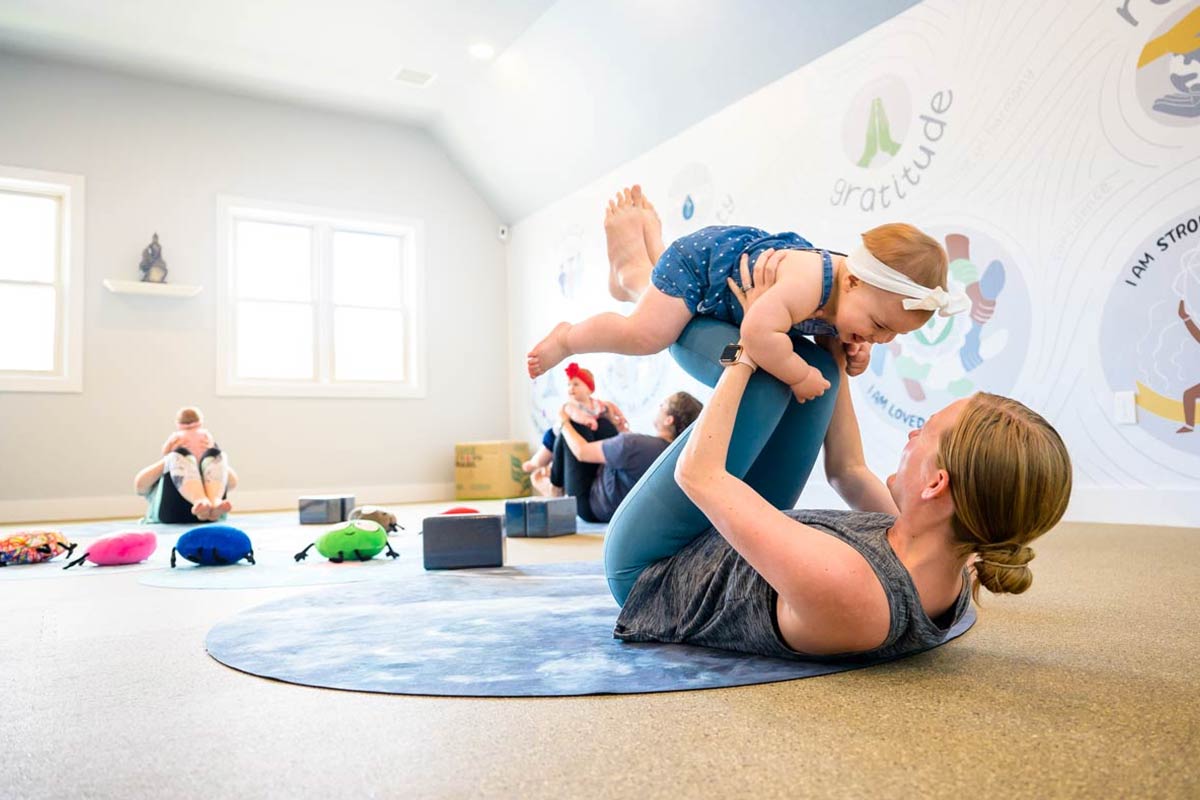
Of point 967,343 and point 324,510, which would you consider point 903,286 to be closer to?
point 967,343

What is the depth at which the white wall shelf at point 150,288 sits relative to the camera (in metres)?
6.21

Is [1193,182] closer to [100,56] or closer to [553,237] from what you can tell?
[553,237]

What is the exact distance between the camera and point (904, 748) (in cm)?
101

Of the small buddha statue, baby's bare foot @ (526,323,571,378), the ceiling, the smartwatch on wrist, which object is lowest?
the smartwatch on wrist

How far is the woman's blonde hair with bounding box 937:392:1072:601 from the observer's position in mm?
1119

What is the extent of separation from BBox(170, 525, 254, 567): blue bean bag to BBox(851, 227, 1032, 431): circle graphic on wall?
3.11 metres

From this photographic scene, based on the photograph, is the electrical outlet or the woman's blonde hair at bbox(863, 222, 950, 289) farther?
the electrical outlet

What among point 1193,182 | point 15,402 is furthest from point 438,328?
point 1193,182

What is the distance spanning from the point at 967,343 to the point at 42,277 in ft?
21.1

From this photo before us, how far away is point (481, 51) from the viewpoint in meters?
6.04

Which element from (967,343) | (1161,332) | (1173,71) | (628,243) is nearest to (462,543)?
(628,243)

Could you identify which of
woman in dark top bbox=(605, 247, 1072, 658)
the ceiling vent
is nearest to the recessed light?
the ceiling vent

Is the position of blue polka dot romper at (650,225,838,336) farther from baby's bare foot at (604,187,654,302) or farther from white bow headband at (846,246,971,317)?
baby's bare foot at (604,187,654,302)

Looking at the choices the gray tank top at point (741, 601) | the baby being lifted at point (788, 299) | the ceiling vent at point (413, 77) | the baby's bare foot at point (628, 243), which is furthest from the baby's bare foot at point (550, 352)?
the ceiling vent at point (413, 77)
